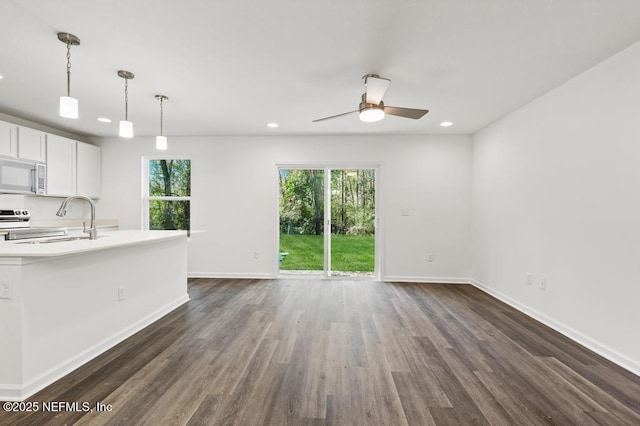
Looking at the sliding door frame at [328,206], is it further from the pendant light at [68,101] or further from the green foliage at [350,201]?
the pendant light at [68,101]

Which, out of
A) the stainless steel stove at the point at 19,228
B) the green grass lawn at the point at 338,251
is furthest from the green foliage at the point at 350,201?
the stainless steel stove at the point at 19,228

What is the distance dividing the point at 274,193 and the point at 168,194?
1.91m

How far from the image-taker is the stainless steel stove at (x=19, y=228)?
11.5ft

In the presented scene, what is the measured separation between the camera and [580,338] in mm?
2574

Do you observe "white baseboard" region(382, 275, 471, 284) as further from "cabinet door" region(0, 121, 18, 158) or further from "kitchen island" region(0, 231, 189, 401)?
"cabinet door" region(0, 121, 18, 158)

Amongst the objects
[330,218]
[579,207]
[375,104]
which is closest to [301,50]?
[375,104]

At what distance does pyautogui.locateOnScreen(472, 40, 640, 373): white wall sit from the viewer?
2221 millimetres

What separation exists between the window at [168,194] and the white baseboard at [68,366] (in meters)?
2.37

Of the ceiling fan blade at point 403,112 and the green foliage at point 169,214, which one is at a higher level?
the ceiling fan blade at point 403,112

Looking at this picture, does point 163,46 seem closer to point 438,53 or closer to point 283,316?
point 438,53

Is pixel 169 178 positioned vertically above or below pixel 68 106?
below

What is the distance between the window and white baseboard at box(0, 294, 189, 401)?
237 centimetres

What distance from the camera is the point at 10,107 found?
3602 mm

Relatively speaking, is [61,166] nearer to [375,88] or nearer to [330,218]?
[330,218]
